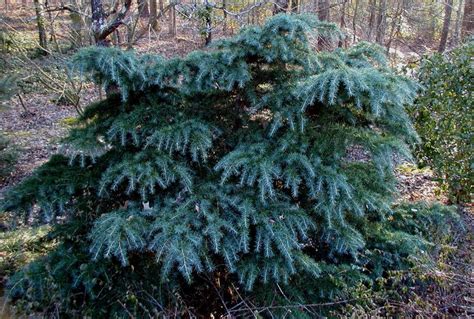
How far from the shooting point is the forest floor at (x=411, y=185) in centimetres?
265

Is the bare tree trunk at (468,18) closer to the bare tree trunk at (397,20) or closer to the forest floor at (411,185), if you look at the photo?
the bare tree trunk at (397,20)

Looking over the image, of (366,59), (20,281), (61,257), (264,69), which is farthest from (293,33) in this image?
(20,281)

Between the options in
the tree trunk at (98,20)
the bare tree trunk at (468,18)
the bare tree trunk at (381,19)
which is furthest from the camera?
the bare tree trunk at (381,19)

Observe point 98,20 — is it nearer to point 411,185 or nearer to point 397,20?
point 411,185

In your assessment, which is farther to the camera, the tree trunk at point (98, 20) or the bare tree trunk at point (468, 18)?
the bare tree trunk at point (468, 18)

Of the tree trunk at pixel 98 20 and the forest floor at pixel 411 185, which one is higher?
the tree trunk at pixel 98 20

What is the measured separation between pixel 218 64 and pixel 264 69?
366mm

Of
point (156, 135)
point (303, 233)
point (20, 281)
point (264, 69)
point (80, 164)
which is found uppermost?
point (264, 69)

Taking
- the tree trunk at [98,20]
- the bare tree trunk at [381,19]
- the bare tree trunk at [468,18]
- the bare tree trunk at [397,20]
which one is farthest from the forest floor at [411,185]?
the bare tree trunk at [468,18]

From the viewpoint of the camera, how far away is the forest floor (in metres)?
2.65

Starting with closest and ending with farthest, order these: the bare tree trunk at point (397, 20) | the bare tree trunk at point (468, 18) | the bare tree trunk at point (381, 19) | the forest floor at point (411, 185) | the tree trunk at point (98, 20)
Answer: the forest floor at point (411, 185) → the tree trunk at point (98, 20) → the bare tree trunk at point (468, 18) → the bare tree trunk at point (397, 20) → the bare tree trunk at point (381, 19)

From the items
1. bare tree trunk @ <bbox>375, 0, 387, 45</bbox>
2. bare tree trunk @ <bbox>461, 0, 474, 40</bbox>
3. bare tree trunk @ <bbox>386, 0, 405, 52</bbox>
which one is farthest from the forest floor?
bare tree trunk @ <bbox>461, 0, 474, 40</bbox>

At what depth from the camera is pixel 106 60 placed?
8.11 feet

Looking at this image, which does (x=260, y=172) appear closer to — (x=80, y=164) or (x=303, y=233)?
(x=303, y=233)
